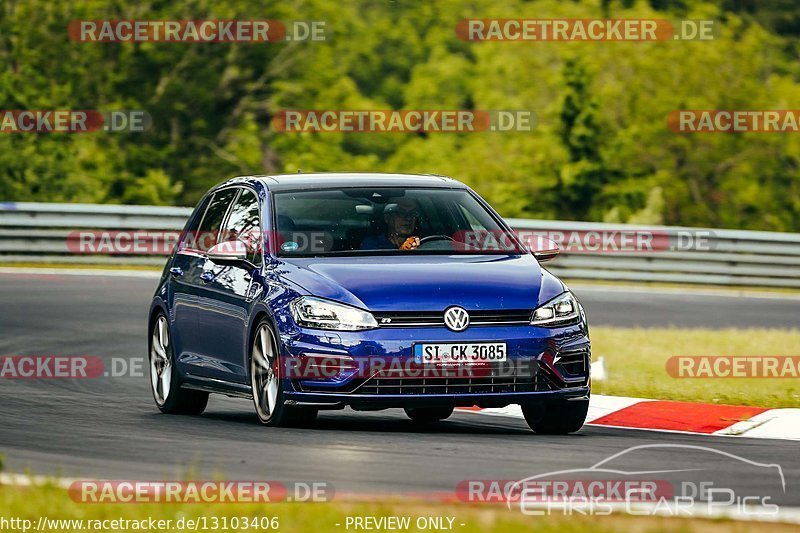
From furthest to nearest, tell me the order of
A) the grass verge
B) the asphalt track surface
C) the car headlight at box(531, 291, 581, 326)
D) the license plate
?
the grass verge → the car headlight at box(531, 291, 581, 326) → the license plate → the asphalt track surface

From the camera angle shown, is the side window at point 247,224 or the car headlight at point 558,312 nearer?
the car headlight at point 558,312

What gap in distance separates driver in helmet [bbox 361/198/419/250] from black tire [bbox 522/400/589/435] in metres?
1.28

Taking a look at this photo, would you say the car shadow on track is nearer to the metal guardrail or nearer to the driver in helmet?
the driver in helmet

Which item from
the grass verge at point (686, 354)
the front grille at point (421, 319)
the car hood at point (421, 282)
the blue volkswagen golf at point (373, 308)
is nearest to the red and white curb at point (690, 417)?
the grass verge at point (686, 354)

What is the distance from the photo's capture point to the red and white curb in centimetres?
1116

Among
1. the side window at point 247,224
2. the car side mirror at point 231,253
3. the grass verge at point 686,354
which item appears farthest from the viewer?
the grass verge at point 686,354

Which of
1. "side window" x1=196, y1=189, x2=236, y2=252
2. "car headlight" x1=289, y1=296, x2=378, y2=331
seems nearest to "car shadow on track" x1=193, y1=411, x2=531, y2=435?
"car headlight" x1=289, y1=296, x2=378, y2=331

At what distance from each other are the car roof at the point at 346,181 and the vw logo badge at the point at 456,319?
1.73m

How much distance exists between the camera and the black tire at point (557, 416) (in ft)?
34.8

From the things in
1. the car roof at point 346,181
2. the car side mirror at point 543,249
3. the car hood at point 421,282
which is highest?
the car roof at point 346,181

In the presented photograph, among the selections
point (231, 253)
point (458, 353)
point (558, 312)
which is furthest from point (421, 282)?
point (231, 253)

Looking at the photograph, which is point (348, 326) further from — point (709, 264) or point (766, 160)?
point (766, 160)

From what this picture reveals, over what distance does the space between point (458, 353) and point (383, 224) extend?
1.51 meters

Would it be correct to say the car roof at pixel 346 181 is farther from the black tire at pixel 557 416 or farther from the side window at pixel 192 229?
the black tire at pixel 557 416
